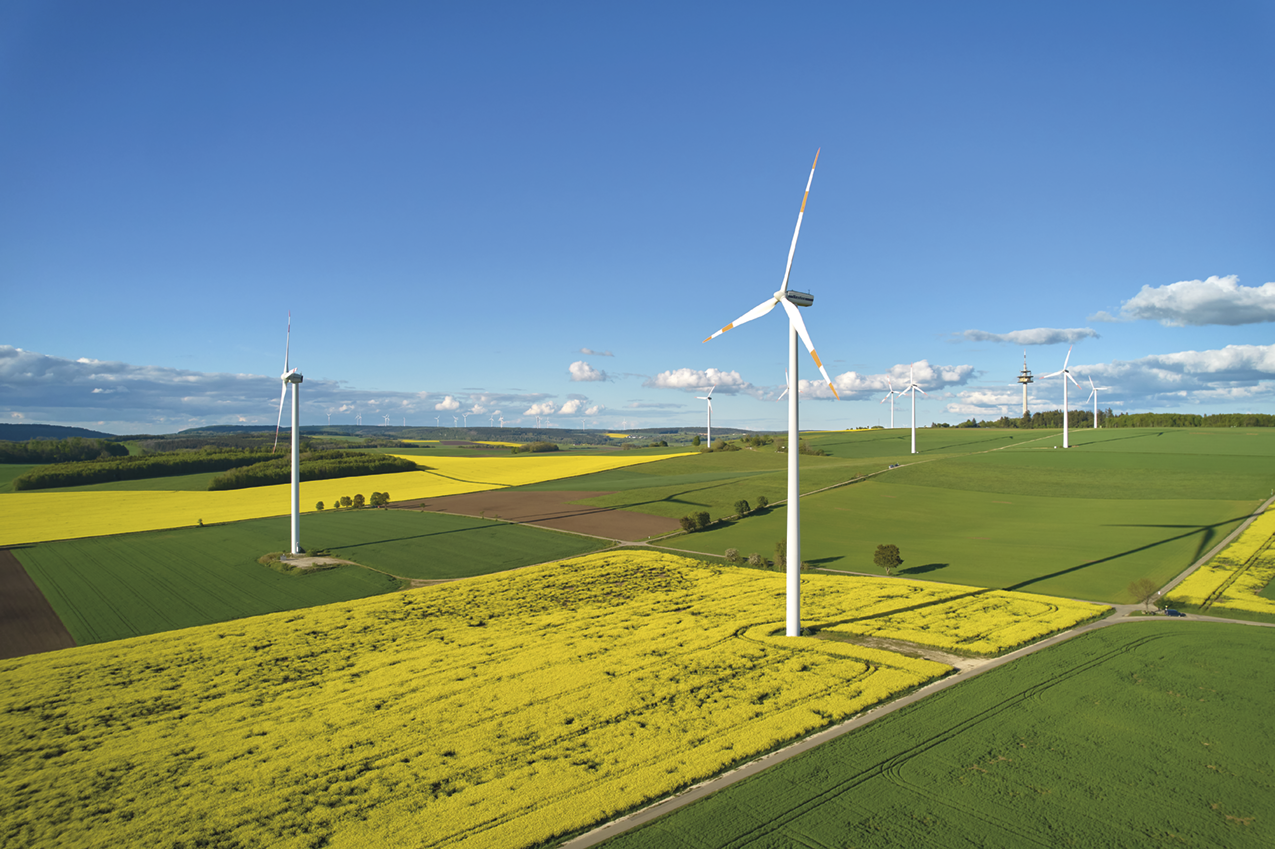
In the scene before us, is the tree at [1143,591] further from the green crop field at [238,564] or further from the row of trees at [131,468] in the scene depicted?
the row of trees at [131,468]

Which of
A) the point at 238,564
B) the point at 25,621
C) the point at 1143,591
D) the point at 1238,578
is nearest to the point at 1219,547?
the point at 1238,578

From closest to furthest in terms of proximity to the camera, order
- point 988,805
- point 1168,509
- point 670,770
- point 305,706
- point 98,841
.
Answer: point 98,841, point 988,805, point 670,770, point 305,706, point 1168,509

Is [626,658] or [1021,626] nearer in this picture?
[626,658]

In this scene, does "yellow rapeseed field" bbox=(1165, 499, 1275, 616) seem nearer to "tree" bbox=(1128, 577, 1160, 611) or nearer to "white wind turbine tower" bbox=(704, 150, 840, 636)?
"tree" bbox=(1128, 577, 1160, 611)

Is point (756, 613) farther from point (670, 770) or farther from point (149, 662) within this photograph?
point (149, 662)

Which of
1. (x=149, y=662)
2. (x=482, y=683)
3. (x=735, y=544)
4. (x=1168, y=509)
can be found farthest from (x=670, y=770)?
(x=1168, y=509)

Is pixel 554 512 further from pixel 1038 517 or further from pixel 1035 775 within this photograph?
pixel 1035 775

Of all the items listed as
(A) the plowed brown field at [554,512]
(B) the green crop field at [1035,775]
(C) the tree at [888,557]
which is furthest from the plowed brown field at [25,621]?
(C) the tree at [888,557]

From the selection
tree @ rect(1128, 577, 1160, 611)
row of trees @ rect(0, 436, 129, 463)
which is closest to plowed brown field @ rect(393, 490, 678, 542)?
tree @ rect(1128, 577, 1160, 611)
